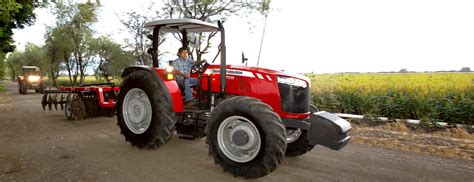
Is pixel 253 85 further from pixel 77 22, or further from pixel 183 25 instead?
pixel 77 22

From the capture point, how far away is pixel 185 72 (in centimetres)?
518

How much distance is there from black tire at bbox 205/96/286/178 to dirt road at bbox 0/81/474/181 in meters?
0.20

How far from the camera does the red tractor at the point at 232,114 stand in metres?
3.71

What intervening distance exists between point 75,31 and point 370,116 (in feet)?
105

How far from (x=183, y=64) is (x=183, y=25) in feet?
2.20

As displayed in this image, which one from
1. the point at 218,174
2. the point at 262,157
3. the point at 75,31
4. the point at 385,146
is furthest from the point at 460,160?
the point at 75,31

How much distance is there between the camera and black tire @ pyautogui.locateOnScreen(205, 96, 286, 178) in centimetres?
357

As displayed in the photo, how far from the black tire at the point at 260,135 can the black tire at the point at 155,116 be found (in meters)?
1.01

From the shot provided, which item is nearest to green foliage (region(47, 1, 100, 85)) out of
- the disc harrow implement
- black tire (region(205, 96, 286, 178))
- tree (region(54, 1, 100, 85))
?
tree (region(54, 1, 100, 85))

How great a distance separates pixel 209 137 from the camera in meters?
4.05

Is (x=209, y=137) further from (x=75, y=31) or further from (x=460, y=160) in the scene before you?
(x=75, y=31)

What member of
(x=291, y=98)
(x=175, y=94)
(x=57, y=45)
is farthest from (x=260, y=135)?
(x=57, y=45)

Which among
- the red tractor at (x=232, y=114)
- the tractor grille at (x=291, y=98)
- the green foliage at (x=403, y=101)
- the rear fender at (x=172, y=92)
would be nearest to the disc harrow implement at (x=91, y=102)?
the red tractor at (x=232, y=114)

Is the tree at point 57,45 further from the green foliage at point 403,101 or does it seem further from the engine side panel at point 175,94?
the engine side panel at point 175,94
